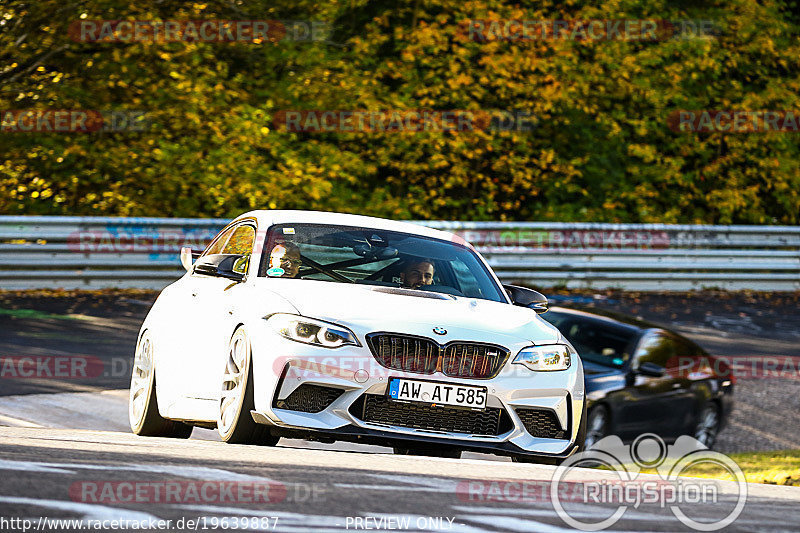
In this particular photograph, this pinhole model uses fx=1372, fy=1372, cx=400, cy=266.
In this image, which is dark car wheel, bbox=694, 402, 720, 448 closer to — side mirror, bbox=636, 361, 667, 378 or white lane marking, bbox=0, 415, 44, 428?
side mirror, bbox=636, 361, 667, 378

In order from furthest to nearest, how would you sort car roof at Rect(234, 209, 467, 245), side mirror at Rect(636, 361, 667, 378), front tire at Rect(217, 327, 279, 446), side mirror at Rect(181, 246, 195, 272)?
1. side mirror at Rect(636, 361, 667, 378)
2. side mirror at Rect(181, 246, 195, 272)
3. car roof at Rect(234, 209, 467, 245)
4. front tire at Rect(217, 327, 279, 446)

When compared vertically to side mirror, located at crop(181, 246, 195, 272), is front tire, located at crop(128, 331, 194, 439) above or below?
below

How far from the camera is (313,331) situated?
746 cm

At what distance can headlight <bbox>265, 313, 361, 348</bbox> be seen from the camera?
742 centimetres

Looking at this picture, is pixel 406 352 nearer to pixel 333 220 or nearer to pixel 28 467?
pixel 333 220

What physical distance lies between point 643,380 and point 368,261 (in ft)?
19.4

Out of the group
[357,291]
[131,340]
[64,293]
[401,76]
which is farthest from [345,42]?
[357,291]

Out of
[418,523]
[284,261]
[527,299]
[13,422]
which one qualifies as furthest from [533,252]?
[418,523]

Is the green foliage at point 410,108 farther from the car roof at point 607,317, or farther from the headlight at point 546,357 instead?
the headlight at point 546,357

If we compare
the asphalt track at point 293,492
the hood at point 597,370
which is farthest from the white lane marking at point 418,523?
the hood at point 597,370

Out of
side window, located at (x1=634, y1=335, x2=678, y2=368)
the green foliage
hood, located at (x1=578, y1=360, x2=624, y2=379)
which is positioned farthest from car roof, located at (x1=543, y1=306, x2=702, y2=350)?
the green foliage

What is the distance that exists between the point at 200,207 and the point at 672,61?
10145mm

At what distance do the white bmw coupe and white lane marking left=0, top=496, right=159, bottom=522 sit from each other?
7.50 ft

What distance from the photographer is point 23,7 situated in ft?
71.4
